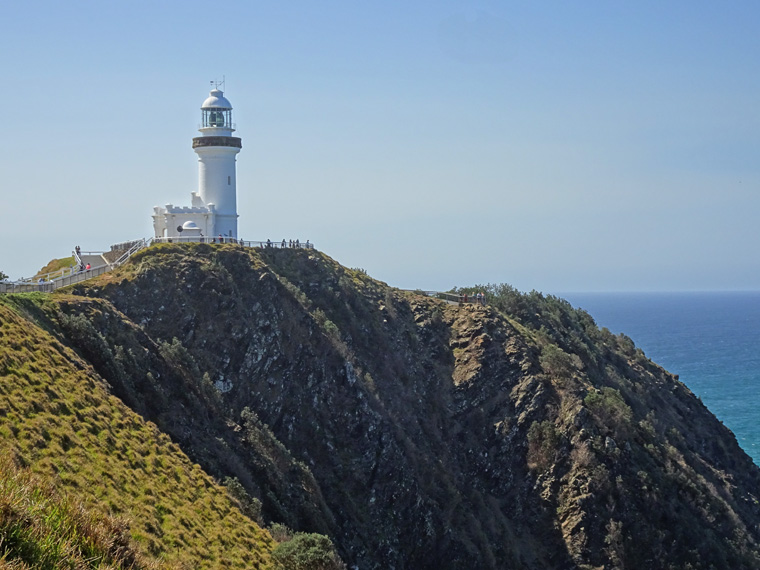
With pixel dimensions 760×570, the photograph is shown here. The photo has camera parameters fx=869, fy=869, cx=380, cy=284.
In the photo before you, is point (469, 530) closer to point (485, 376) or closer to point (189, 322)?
point (485, 376)

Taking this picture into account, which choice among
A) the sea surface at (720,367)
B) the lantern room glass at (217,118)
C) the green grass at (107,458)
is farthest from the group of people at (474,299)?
the green grass at (107,458)

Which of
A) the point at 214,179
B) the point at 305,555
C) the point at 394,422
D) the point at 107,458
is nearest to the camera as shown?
the point at 107,458

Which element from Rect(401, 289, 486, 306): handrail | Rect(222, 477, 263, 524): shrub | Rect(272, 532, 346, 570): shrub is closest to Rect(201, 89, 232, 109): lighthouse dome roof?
Rect(401, 289, 486, 306): handrail

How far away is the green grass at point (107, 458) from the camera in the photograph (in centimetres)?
2166

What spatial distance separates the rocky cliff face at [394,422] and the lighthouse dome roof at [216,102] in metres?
11.4

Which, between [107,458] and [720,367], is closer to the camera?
[107,458]

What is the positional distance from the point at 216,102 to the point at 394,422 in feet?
82.3

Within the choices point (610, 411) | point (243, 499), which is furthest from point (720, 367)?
point (243, 499)

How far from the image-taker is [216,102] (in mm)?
57125

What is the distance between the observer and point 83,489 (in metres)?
21.3

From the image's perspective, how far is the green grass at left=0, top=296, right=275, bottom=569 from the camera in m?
21.7

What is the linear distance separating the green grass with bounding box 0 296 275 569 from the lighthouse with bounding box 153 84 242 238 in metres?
23.6

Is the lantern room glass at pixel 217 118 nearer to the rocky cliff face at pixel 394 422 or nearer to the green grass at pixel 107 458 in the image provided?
the rocky cliff face at pixel 394 422

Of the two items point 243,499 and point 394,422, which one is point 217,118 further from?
point 243,499
